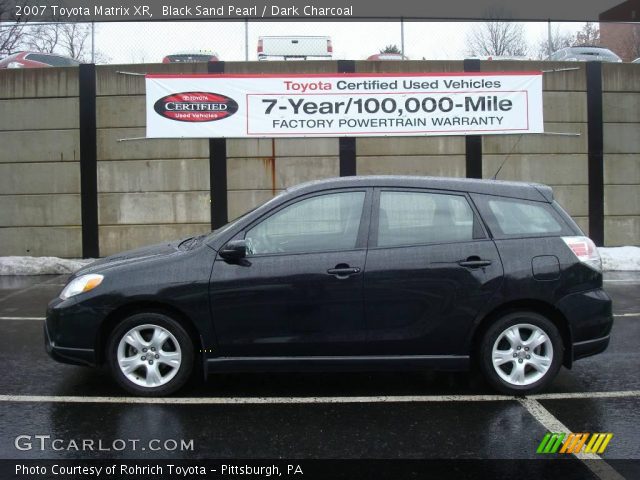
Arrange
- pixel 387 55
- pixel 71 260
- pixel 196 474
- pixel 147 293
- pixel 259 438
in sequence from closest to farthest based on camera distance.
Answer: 1. pixel 196 474
2. pixel 259 438
3. pixel 147 293
4. pixel 71 260
5. pixel 387 55

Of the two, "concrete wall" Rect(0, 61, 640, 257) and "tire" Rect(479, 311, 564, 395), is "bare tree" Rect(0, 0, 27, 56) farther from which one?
"tire" Rect(479, 311, 564, 395)

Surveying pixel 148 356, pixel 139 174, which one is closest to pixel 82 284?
pixel 148 356

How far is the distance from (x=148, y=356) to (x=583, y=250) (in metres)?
3.28

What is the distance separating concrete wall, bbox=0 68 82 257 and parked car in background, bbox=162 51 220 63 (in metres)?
2.02

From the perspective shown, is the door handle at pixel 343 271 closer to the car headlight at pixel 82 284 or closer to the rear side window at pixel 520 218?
the rear side window at pixel 520 218

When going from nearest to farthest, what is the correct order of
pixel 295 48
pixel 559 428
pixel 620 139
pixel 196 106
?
1. pixel 559 428
2. pixel 196 106
3. pixel 295 48
4. pixel 620 139

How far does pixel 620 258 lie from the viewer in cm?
1270

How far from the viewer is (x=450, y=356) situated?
489 cm

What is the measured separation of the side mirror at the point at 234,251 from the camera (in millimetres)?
4781

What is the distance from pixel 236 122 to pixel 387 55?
11.9 ft

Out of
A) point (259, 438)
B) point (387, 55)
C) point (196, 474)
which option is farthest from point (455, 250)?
point (387, 55)

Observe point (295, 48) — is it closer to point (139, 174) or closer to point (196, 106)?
point (196, 106)

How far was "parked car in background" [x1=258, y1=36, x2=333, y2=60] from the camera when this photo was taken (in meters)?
13.9

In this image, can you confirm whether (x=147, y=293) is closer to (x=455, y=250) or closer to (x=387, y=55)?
(x=455, y=250)
